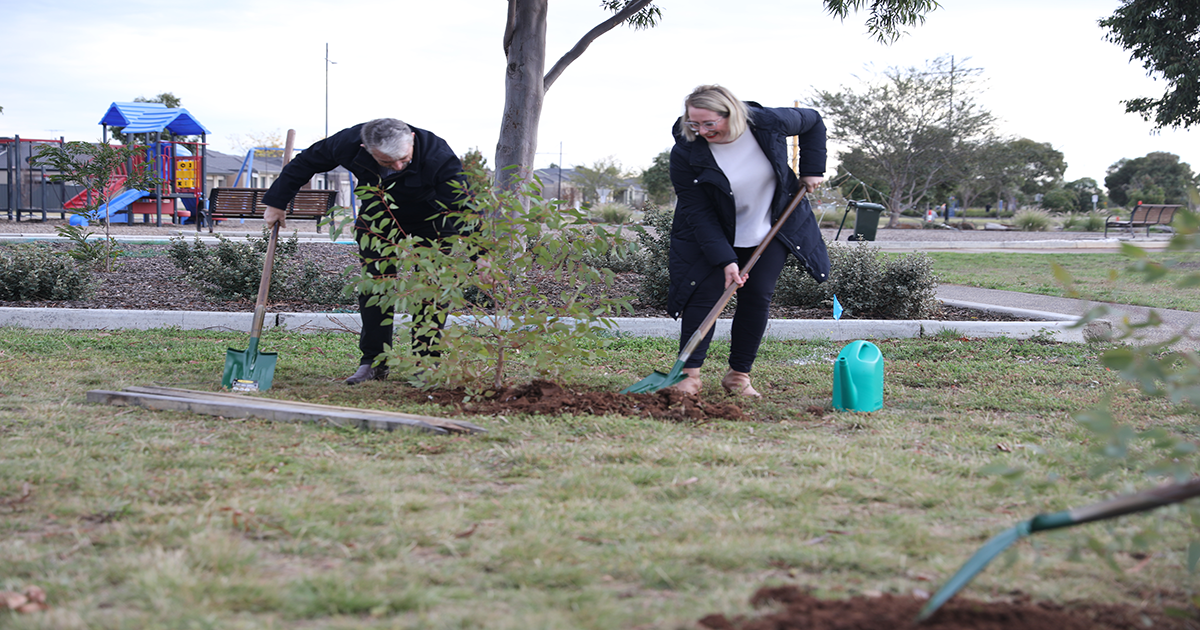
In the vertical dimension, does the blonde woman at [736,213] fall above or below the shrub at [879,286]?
above

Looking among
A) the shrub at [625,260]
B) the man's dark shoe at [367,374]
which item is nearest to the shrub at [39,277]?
the man's dark shoe at [367,374]

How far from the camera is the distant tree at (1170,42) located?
55.6 feet

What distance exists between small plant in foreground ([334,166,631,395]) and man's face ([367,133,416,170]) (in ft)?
0.57

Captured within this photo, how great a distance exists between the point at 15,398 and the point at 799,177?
3957mm

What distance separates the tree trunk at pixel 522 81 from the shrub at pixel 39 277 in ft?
11.8

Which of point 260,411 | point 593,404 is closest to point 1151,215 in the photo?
point 593,404

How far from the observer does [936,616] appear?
191 centimetres

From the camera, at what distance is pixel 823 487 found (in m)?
2.92

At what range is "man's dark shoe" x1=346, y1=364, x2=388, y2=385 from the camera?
4849mm

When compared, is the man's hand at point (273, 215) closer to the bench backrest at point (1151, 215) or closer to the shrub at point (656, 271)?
the shrub at point (656, 271)

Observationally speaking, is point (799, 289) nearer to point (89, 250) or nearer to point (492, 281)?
point (492, 281)

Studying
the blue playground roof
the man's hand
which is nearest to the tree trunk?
the man's hand

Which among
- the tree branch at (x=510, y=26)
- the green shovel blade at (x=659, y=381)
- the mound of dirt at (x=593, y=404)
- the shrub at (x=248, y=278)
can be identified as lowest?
the mound of dirt at (x=593, y=404)

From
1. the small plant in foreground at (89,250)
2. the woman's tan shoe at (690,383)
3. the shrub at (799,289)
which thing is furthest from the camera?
the small plant in foreground at (89,250)
